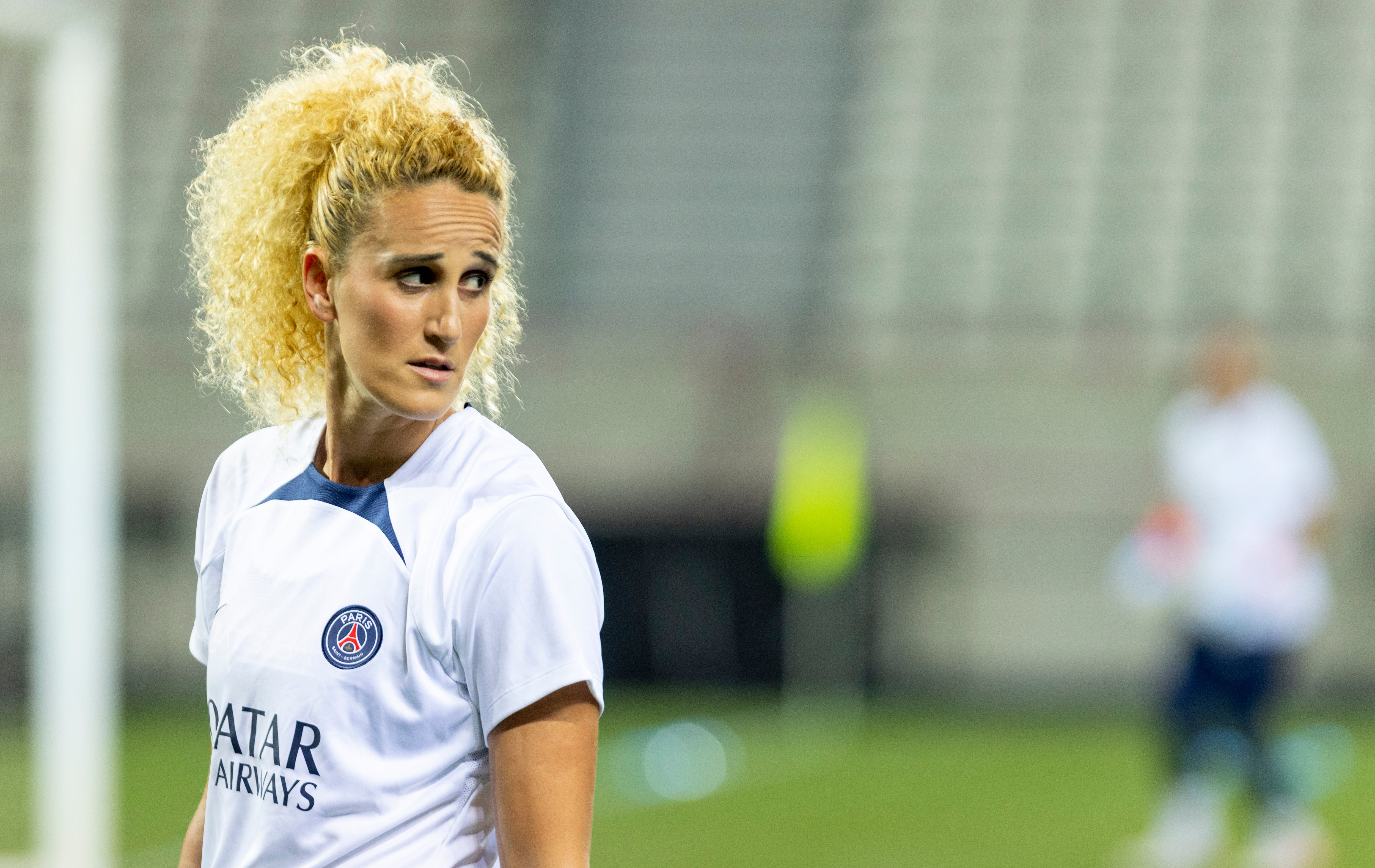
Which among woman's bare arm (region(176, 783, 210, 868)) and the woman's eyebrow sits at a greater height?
the woman's eyebrow

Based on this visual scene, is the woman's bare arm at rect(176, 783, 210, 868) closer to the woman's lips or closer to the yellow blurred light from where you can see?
the woman's lips

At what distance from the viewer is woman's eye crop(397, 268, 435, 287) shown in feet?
6.06

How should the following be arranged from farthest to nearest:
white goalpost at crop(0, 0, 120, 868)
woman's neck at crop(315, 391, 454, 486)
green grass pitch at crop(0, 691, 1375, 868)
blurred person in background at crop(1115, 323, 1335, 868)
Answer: green grass pitch at crop(0, 691, 1375, 868), blurred person in background at crop(1115, 323, 1335, 868), white goalpost at crop(0, 0, 120, 868), woman's neck at crop(315, 391, 454, 486)

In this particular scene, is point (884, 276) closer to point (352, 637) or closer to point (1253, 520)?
point (1253, 520)

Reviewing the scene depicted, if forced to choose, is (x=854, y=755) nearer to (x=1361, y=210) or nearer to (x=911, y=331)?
(x=911, y=331)

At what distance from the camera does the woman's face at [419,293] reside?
6.01 feet

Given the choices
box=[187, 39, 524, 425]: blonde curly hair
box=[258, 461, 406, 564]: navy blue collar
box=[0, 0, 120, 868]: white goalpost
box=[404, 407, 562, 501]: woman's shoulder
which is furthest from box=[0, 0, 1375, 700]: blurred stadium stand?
box=[404, 407, 562, 501]: woman's shoulder

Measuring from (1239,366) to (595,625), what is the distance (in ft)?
19.6

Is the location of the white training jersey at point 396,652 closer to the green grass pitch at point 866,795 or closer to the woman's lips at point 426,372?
the woman's lips at point 426,372

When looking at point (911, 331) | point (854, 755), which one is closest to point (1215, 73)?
point (911, 331)

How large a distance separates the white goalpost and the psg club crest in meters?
4.14

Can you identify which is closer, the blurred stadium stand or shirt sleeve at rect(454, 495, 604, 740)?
shirt sleeve at rect(454, 495, 604, 740)

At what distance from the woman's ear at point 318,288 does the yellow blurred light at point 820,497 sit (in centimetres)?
1013

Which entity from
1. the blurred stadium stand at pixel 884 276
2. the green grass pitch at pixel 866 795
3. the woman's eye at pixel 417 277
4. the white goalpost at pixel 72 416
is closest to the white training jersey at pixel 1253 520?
the green grass pitch at pixel 866 795
